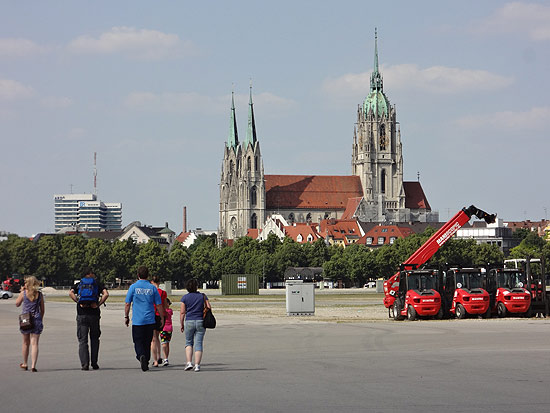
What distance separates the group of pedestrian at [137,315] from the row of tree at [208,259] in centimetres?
11861

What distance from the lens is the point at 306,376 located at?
55.7ft

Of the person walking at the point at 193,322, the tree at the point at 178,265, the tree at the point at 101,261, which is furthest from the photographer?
the tree at the point at 178,265

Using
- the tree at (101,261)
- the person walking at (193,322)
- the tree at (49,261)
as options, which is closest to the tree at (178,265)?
the tree at (101,261)

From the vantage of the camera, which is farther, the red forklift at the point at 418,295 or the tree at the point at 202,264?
the tree at the point at 202,264

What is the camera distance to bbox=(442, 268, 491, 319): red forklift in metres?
37.6

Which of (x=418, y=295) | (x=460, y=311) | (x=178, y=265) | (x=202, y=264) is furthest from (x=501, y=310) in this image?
(x=202, y=264)

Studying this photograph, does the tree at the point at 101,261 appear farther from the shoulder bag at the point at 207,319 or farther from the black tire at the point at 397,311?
the shoulder bag at the point at 207,319

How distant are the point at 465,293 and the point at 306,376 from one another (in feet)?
71.3

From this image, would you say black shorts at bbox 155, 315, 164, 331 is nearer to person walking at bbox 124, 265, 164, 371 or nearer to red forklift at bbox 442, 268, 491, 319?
person walking at bbox 124, 265, 164, 371

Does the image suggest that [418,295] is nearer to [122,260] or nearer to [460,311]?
[460,311]

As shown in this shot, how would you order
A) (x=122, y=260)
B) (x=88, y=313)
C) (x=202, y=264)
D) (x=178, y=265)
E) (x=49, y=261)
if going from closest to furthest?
(x=88, y=313), (x=49, y=261), (x=122, y=260), (x=178, y=265), (x=202, y=264)

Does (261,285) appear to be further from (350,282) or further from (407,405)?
(407,405)

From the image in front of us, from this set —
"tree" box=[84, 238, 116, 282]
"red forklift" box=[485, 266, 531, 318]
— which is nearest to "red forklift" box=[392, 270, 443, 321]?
"red forklift" box=[485, 266, 531, 318]

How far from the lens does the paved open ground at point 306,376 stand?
13555 millimetres
